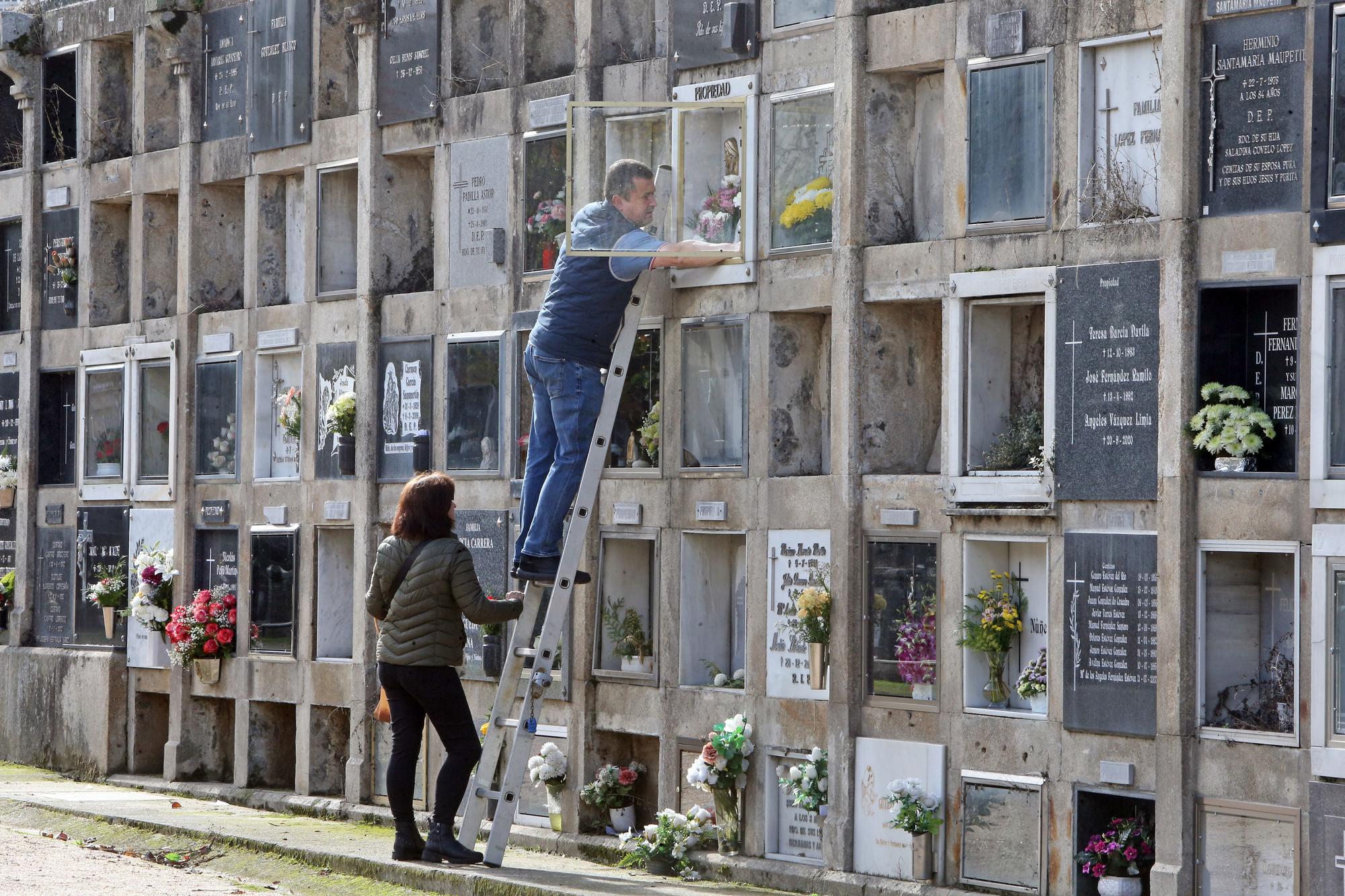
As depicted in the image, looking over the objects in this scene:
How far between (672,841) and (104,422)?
7.42m

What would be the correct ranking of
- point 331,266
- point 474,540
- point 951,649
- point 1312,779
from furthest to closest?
point 331,266
point 474,540
point 951,649
point 1312,779

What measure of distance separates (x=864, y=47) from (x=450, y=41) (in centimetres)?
359

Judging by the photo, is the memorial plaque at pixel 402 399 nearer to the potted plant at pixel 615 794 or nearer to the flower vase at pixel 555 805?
the flower vase at pixel 555 805

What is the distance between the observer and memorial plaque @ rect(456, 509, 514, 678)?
1280 centimetres

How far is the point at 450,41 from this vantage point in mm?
13273

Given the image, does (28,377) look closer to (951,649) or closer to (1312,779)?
(951,649)

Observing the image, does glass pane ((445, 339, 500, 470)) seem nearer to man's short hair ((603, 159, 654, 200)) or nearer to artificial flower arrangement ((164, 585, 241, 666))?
man's short hair ((603, 159, 654, 200))

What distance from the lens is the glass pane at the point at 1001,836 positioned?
9891mm

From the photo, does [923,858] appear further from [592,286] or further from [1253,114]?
[1253,114]

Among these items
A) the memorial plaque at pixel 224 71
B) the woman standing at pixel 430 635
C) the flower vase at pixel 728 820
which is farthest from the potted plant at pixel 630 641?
the memorial plaque at pixel 224 71

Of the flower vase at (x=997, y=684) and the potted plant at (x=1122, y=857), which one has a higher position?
the flower vase at (x=997, y=684)

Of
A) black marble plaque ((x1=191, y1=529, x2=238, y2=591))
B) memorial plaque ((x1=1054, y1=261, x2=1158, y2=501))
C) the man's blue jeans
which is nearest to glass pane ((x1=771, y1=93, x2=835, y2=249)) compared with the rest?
the man's blue jeans

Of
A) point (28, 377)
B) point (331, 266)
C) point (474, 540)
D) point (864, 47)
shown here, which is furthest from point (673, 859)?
point (28, 377)

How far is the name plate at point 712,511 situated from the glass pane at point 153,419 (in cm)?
593
